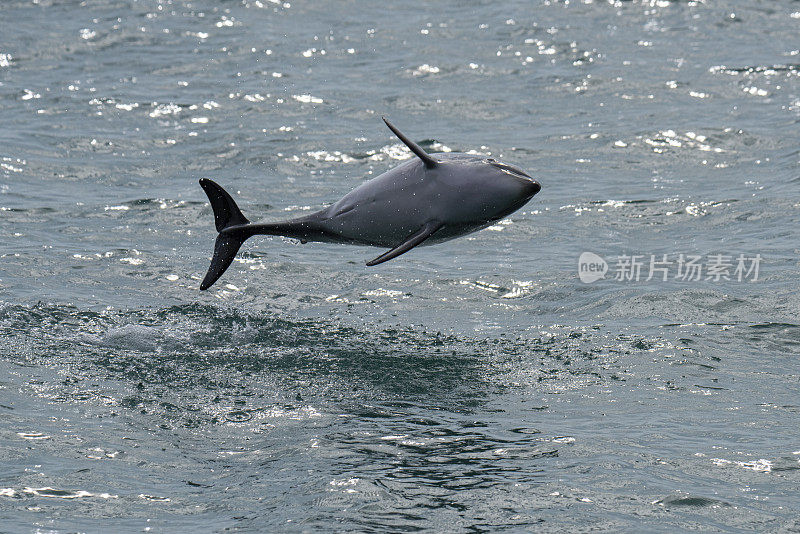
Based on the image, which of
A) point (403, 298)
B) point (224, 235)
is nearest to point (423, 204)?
point (224, 235)

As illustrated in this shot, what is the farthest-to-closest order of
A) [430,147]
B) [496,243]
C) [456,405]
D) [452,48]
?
[452,48], [430,147], [496,243], [456,405]

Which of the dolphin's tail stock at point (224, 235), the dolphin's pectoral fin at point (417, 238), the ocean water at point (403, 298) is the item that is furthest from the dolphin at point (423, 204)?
the ocean water at point (403, 298)

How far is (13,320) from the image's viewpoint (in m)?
11.2

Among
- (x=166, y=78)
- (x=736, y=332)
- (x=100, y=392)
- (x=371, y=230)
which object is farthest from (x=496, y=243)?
(x=166, y=78)

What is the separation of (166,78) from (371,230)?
47.8 feet

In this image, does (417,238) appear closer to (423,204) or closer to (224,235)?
(423,204)

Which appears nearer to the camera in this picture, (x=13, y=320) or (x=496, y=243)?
(x=13, y=320)

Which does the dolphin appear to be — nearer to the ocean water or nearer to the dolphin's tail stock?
the dolphin's tail stock

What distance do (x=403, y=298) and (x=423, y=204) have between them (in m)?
3.36

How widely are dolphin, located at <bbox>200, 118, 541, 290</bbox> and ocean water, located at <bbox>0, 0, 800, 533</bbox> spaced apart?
129 centimetres

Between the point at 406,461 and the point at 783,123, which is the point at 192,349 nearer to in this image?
the point at 406,461

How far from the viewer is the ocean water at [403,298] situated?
7.69 metres

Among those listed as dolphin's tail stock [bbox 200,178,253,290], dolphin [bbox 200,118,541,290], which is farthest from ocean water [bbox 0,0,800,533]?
dolphin [bbox 200,118,541,290]

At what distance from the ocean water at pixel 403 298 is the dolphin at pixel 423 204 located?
1289mm
